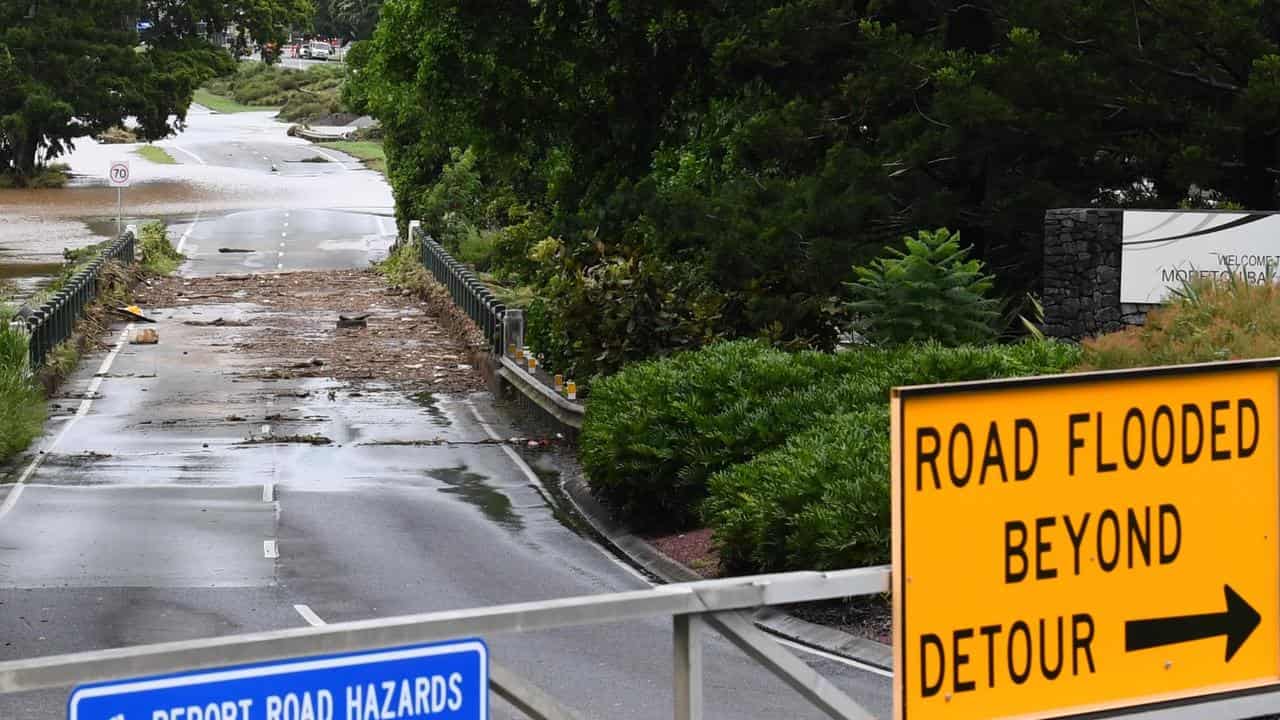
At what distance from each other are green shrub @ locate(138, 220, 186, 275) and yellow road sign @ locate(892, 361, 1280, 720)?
51.8m

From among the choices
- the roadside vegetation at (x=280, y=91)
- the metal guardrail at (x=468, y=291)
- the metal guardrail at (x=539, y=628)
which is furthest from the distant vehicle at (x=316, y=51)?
the metal guardrail at (x=539, y=628)

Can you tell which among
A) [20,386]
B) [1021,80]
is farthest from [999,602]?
[20,386]

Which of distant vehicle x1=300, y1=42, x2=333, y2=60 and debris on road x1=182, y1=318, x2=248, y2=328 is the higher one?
distant vehicle x1=300, y1=42, x2=333, y2=60

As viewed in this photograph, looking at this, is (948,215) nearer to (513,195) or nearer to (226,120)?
(513,195)

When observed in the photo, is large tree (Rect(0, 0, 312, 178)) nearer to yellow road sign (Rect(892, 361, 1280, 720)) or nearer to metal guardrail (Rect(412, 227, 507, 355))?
metal guardrail (Rect(412, 227, 507, 355))

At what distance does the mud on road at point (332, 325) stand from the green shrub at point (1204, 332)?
19.3m

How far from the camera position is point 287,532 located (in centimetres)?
2289

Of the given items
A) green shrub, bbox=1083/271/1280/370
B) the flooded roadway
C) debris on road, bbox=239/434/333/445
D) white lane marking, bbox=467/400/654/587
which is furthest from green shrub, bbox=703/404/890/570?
the flooded roadway

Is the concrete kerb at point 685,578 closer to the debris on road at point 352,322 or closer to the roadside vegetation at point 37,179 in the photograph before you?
the debris on road at point 352,322

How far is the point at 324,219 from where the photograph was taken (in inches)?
2876

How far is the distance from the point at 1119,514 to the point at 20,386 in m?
27.6

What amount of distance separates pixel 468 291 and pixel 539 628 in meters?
37.8

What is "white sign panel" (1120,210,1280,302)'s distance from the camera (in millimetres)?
21766

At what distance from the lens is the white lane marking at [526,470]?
21.3m
